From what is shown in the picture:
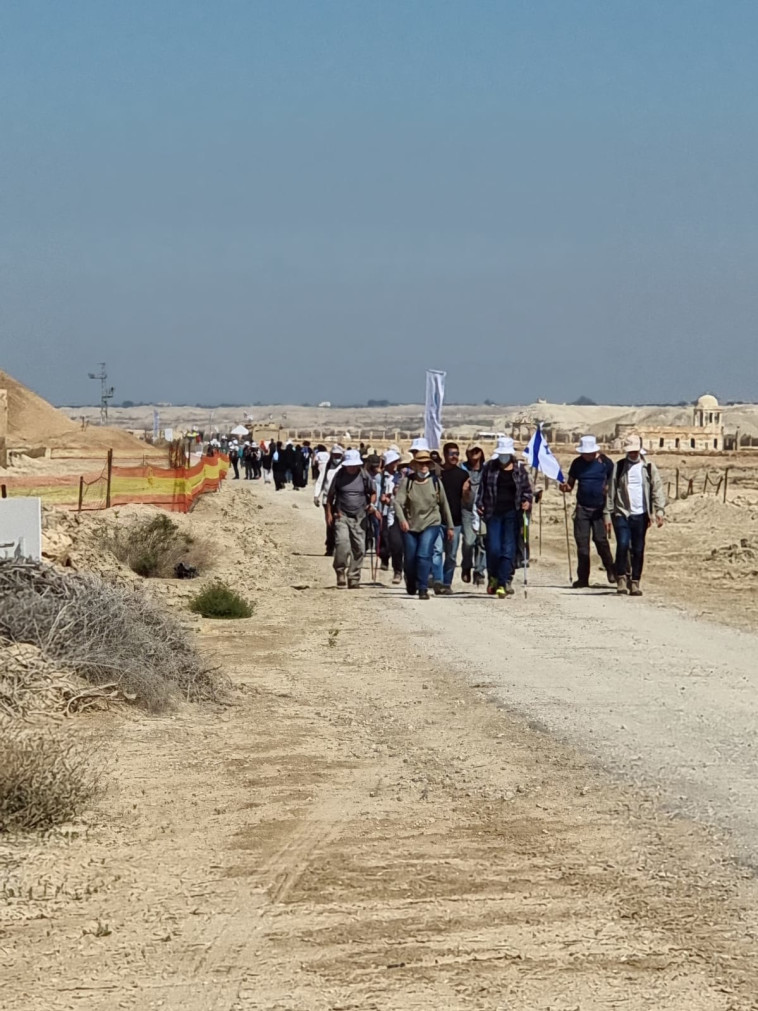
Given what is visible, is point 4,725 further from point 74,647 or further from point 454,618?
point 454,618

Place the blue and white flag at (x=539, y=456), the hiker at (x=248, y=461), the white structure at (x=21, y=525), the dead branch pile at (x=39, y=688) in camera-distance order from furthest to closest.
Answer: the hiker at (x=248, y=461), the blue and white flag at (x=539, y=456), the white structure at (x=21, y=525), the dead branch pile at (x=39, y=688)

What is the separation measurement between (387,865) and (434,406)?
21.0m

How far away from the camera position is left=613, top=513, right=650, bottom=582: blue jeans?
18703mm

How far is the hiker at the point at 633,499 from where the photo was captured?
733 inches

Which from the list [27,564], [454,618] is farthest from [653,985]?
[454,618]

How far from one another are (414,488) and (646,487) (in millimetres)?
2706

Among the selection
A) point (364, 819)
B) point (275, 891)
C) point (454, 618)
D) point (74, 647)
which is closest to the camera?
point (275, 891)

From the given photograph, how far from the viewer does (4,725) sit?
8.90m

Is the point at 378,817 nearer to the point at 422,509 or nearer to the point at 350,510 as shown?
the point at 422,509

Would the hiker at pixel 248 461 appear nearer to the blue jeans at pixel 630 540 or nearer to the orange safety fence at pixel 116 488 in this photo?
the orange safety fence at pixel 116 488

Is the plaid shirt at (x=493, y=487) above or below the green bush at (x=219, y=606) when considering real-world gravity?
above

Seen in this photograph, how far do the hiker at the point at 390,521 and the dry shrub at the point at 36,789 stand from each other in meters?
12.4

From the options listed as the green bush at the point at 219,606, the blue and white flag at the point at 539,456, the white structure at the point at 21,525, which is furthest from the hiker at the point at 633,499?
the white structure at the point at 21,525

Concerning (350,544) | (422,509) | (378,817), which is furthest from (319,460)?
(378,817)
